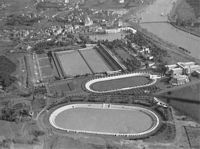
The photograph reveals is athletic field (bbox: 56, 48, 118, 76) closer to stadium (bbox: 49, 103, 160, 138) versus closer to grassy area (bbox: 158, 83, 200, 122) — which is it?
stadium (bbox: 49, 103, 160, 138)

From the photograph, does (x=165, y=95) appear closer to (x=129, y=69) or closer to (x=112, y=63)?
(x=129, y=69)

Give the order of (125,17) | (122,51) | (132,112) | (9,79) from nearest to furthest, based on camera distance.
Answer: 1. (132,112)
2. (9,79)
3. (122,51)
4. (125,17)

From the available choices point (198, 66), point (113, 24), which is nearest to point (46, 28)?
point (113, 24)

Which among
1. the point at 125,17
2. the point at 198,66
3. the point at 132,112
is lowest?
the point at 132,112

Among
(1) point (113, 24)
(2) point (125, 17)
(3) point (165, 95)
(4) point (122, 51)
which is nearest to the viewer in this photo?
(3) point (165, 95)

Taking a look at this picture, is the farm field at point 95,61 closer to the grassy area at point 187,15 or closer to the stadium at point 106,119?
the stadium at point 106,119

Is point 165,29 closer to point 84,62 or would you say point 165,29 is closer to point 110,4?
point 84,62

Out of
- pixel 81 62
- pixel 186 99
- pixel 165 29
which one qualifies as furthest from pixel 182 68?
pixel 165 29

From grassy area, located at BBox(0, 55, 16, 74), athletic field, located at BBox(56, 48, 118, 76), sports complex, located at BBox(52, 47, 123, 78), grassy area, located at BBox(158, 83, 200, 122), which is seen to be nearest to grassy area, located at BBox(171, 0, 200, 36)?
sports complex, located at BBox(52, 47, 123, 78)
